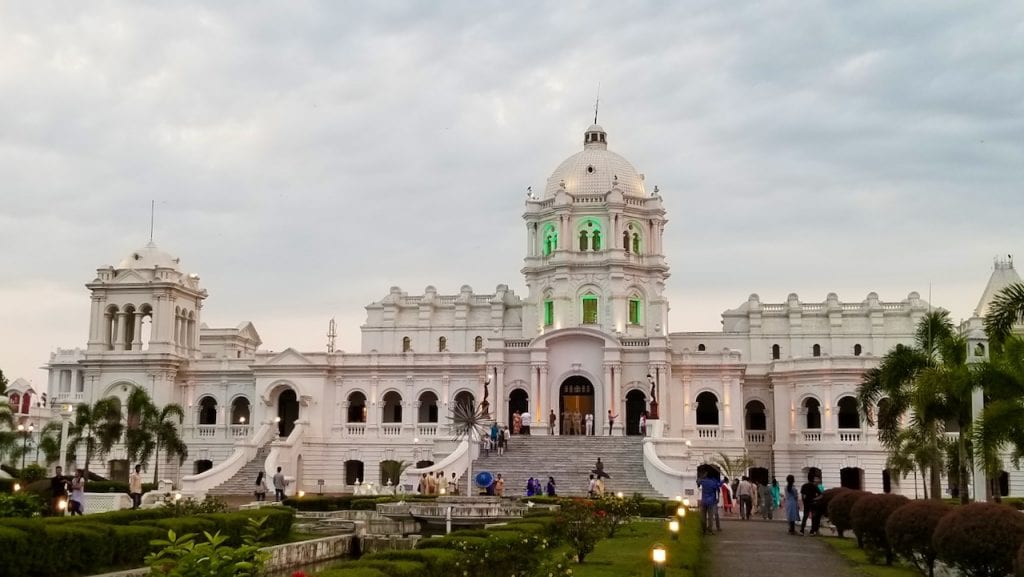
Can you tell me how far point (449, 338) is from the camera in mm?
73875

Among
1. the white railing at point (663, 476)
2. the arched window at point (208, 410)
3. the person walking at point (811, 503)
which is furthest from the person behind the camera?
the arched window at point (208, 410)

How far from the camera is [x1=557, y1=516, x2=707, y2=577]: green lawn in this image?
64.0 feet

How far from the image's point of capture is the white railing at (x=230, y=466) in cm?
5253

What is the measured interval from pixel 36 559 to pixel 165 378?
1833 inches

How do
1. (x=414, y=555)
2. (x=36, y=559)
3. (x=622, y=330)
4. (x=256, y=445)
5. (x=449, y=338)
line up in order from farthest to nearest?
(x=449, y=338)
(x=622, y=330)
(x=256, y=445)
(x=36, y=559)
(x=414, y=555)

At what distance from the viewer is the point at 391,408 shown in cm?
6662

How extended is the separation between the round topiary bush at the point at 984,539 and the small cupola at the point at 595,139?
2070 inches

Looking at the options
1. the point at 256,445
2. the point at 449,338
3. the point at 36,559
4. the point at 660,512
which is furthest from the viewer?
the point at 449,338

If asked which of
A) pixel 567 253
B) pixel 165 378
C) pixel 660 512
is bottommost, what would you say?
pixel 660 512

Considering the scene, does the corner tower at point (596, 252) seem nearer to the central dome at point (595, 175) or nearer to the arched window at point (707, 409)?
the central dome at point (595, 175)

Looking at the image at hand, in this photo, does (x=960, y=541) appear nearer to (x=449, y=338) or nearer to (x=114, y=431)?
(x=114, y=431)

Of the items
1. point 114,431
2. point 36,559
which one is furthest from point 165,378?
point 36,559

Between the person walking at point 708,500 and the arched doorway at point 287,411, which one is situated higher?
the arched doorway at point 287,411

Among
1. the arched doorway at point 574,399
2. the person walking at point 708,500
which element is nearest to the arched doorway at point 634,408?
the arched doorway at point 574,399
